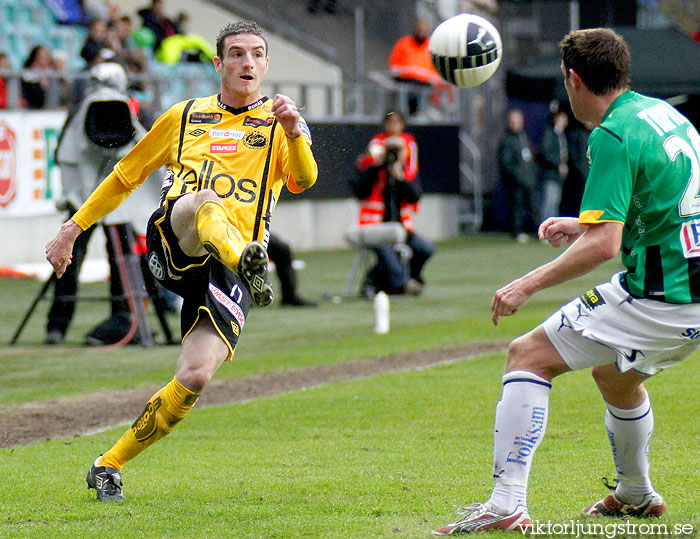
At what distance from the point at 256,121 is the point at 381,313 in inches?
248

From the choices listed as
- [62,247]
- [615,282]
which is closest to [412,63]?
[62,247]

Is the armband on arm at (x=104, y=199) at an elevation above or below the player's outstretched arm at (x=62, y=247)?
above

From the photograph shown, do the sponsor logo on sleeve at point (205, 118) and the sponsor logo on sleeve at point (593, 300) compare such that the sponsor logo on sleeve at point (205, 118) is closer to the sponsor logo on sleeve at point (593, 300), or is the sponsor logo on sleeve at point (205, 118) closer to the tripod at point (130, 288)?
the sponsor logo on sleeve at point (593, 300)

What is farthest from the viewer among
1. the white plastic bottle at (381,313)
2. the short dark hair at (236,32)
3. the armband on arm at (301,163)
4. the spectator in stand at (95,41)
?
the spectator in stand at (95,41)

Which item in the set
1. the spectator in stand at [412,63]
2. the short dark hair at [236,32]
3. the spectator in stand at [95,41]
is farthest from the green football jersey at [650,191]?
the spectator in stand at [412,63]

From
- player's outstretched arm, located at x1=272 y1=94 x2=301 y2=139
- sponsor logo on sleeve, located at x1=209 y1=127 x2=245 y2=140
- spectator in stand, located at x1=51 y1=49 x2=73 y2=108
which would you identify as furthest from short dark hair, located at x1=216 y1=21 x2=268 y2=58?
spectator in stand, located at x1=51 y1=49 x2=73 y2=108

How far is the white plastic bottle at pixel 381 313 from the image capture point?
1183 centimetres

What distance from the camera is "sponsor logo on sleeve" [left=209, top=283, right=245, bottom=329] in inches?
218

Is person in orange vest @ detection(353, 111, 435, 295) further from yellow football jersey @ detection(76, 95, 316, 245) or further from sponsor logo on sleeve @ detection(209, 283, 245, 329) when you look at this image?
sponsor logo on sleeve @ detection(209, 283, 245, 329)

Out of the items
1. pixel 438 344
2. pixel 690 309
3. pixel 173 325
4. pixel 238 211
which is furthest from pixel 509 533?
pixel 173 325

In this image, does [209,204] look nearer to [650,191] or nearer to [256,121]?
[256,121]

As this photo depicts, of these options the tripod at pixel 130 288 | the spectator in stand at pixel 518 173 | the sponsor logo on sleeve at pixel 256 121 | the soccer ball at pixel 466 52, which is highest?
the soccer ball at pixel 466 52

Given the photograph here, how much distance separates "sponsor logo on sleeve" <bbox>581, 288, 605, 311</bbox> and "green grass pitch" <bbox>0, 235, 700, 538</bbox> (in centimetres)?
98

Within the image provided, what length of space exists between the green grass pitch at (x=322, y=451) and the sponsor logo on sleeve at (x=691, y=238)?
114 centimetres
